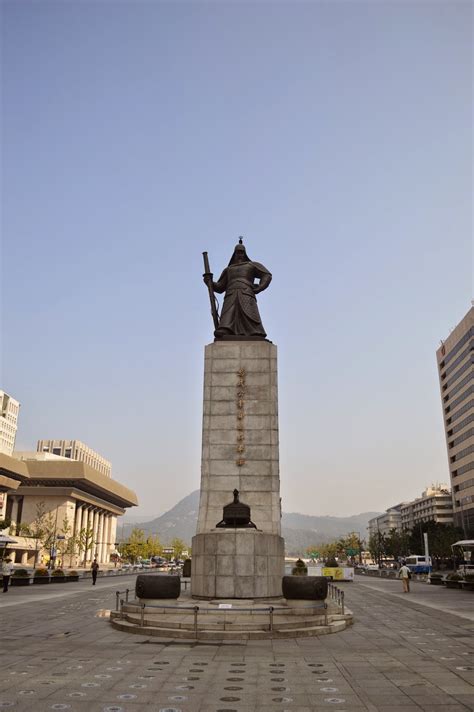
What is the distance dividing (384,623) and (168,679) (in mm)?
10494

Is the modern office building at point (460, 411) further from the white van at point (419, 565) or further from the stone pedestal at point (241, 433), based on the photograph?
the stone pedestal at point (241, 433)

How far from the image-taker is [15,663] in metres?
11.4

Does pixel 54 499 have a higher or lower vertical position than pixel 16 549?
higher

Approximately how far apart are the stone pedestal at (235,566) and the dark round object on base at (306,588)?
137cm

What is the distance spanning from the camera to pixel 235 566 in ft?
60.2

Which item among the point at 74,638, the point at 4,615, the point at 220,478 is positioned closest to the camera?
the point at 74,638

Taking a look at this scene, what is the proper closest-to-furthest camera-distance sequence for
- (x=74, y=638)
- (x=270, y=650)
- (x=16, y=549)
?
1. (x=270, y=650)
2. (x=74, y=638)
3. (x=16, y=549)

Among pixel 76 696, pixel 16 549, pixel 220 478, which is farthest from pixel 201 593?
pixel 16 549

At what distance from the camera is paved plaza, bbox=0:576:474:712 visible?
8.66m

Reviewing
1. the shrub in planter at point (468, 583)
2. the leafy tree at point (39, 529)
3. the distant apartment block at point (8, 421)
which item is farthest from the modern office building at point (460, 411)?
the distant apartment block at point (8, 421)

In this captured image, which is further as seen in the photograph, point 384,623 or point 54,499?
point 54,499

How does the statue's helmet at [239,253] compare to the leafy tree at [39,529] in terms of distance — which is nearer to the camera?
the statue's helmet at [239,253]

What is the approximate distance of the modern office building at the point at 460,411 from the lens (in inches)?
3809

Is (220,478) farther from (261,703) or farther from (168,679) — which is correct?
(261,703)
